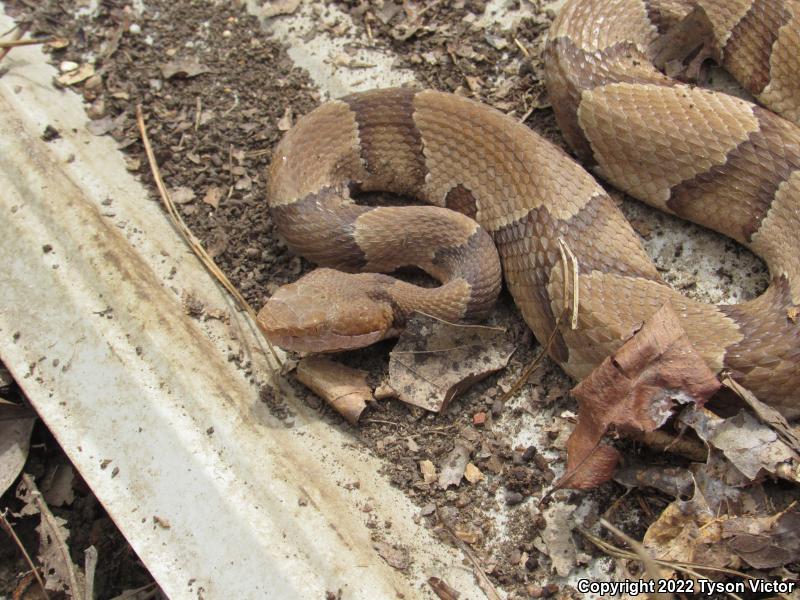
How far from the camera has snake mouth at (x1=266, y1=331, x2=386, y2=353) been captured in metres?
2.74

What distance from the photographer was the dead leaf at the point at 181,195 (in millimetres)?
3293

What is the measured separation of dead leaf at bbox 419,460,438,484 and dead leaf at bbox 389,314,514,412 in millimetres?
201

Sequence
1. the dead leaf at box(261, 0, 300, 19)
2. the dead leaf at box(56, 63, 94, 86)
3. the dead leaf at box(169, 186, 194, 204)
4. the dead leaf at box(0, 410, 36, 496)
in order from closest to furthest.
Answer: the dead leaf at box(0, 410, 36, 496) < the dead leaf at box(169, 186, 194, 204) < the dead leaf at box(56, 63, 94, 86) < the dead leaf at box(261, 0, 300, 19)

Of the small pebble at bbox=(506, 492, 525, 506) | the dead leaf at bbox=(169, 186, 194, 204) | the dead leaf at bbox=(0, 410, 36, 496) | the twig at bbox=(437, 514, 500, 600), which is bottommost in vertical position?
the dead leaf at bbox=(0, 410, 36, 496)

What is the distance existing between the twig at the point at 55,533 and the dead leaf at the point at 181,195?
4.27ft

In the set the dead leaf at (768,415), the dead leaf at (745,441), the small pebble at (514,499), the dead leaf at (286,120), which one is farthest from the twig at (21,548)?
the dead leaf at (768,415)

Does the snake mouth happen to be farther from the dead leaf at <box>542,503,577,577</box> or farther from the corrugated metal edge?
the dead leaf at <box>542,503,577,577</box>

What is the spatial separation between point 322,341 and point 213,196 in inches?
38.7

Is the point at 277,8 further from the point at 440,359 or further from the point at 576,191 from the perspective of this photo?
the point at 440,359

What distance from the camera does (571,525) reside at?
246cm

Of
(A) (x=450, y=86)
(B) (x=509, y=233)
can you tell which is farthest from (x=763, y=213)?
(A) (x=450, y=86)

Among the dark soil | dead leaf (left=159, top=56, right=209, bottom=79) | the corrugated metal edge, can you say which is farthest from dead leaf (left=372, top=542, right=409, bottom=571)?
dead leaf (left=159, top=56, right=209, bottom=79)

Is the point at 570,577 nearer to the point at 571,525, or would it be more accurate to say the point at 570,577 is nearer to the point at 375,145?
the point at 571,525

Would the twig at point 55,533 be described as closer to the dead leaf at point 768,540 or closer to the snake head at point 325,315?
the snake head at point 325,315
